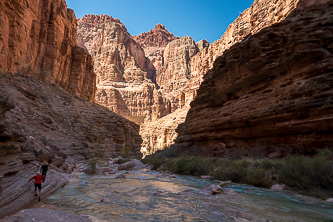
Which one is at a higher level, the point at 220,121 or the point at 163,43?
the point at 163,43

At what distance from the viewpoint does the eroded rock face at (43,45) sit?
65.4 feet

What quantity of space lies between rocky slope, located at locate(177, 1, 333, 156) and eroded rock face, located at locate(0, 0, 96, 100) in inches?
852

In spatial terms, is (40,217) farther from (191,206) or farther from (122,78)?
(122,78)

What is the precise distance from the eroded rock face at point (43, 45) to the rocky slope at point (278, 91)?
2165cm

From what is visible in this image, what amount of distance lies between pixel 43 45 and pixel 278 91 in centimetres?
2977

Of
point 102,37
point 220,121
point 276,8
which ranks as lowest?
point 220,121

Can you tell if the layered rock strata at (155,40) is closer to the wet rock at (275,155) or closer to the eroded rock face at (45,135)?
the eroded rock face at (45,135)

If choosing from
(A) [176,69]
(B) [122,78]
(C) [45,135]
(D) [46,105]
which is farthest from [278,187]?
(A) [176,69]

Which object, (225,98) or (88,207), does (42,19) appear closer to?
(225,98)

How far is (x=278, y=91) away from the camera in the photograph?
39.6 feet

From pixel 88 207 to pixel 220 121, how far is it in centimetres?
1356

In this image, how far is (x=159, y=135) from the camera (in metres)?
60.5

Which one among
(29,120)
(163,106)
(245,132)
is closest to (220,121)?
(245,132)

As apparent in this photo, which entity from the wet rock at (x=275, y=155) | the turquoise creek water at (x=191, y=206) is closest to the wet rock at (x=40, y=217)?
the turquoise creek water at (x=191, y=206)
